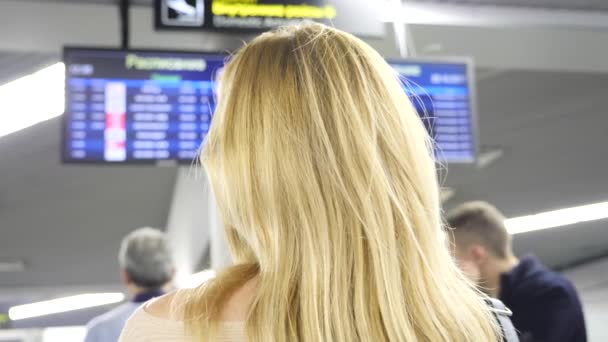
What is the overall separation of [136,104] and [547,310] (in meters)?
2.18

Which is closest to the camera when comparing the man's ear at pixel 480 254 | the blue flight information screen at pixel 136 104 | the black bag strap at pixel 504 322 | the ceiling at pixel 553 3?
the black bag strap at pixel 504 322

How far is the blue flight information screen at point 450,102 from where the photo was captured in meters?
4.90

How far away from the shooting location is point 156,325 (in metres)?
1.32

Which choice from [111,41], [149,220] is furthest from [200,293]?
[149,220]

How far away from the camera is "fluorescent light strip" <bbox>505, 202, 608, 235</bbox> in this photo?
46.2 feet

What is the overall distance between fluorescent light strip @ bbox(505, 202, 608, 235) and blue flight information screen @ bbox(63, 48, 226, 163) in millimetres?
10209

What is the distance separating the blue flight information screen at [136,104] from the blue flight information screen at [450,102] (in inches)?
11.1

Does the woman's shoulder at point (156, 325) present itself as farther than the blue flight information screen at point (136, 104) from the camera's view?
No

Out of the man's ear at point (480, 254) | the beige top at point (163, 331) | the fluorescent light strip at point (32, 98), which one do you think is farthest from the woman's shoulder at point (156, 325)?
the fluorescent light strip at point (32, 98)

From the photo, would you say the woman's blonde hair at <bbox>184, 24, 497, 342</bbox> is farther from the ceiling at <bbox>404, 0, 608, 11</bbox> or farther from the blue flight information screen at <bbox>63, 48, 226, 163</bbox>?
the ceiling at <bbox>404, 0, 608, 11</bbox>

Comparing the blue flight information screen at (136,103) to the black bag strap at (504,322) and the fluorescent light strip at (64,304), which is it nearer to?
the black bag strap at (504,322)

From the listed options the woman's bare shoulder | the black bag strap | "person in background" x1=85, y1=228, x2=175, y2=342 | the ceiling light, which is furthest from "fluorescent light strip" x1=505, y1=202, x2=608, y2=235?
the woman's bare shoulder

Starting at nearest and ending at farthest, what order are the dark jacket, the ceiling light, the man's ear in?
the dark jacket → the man's ear → the ceiling light

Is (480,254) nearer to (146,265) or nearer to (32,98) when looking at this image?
(146,265)
